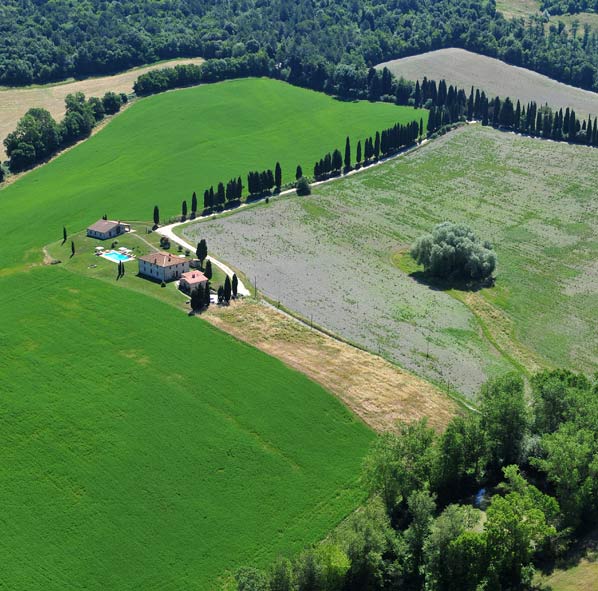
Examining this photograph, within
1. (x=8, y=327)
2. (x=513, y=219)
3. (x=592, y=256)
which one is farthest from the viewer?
(x=513, y=219)

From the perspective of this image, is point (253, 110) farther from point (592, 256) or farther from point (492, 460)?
point (492, 460)

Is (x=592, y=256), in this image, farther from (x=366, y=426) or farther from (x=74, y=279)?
(x=74, y=279)

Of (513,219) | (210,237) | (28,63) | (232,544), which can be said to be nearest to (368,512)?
(232,544)

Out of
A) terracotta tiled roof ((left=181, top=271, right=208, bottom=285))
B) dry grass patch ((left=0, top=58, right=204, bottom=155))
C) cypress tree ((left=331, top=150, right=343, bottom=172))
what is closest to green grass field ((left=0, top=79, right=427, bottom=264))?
cypress tree ((left=331, top=150, right=343, bottom=172))

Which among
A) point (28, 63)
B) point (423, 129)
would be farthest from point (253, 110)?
point (28, 63)

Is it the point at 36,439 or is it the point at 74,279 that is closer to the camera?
the point at 36,439

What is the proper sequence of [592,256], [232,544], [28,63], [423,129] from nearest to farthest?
[232,544] < [592,256] < [423,129] < [28,63]

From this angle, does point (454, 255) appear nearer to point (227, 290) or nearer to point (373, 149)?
point (227, 290)
